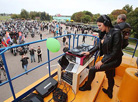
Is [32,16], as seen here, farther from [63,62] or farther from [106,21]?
[106,21]

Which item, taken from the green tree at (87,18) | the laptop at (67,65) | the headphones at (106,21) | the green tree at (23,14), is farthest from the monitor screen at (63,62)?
the green tree at (23,14)

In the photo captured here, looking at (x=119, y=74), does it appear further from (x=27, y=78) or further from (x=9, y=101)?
(x=27, y=78)

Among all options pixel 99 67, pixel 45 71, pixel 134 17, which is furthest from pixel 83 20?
pixel 99 67

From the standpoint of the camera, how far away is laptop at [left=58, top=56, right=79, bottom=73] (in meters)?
1.91

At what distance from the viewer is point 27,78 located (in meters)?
6.13

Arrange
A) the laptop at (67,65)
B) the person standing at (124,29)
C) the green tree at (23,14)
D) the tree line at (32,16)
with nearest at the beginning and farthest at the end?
the laptop at (67,65)
the person standing at (124,29)
the green tree at (23,14)
the tree line at (32,16)

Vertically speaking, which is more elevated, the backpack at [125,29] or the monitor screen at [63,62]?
the backpack at [125,29]

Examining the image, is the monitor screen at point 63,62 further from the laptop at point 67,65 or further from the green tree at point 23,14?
the green tree at point 23,14

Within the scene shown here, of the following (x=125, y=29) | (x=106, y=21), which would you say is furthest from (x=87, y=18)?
(x=106, y=21)

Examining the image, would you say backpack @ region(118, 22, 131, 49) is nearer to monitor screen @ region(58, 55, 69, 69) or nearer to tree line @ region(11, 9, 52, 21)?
monitor screen @ region(58, 55, 69, 69)

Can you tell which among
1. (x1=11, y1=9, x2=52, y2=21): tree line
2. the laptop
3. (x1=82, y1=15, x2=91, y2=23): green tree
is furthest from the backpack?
(x1=11, y1=9, x2=52, y2=21): tree line

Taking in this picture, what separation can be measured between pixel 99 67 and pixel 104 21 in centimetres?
89

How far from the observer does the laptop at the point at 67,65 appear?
191cm

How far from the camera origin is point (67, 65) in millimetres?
2117
